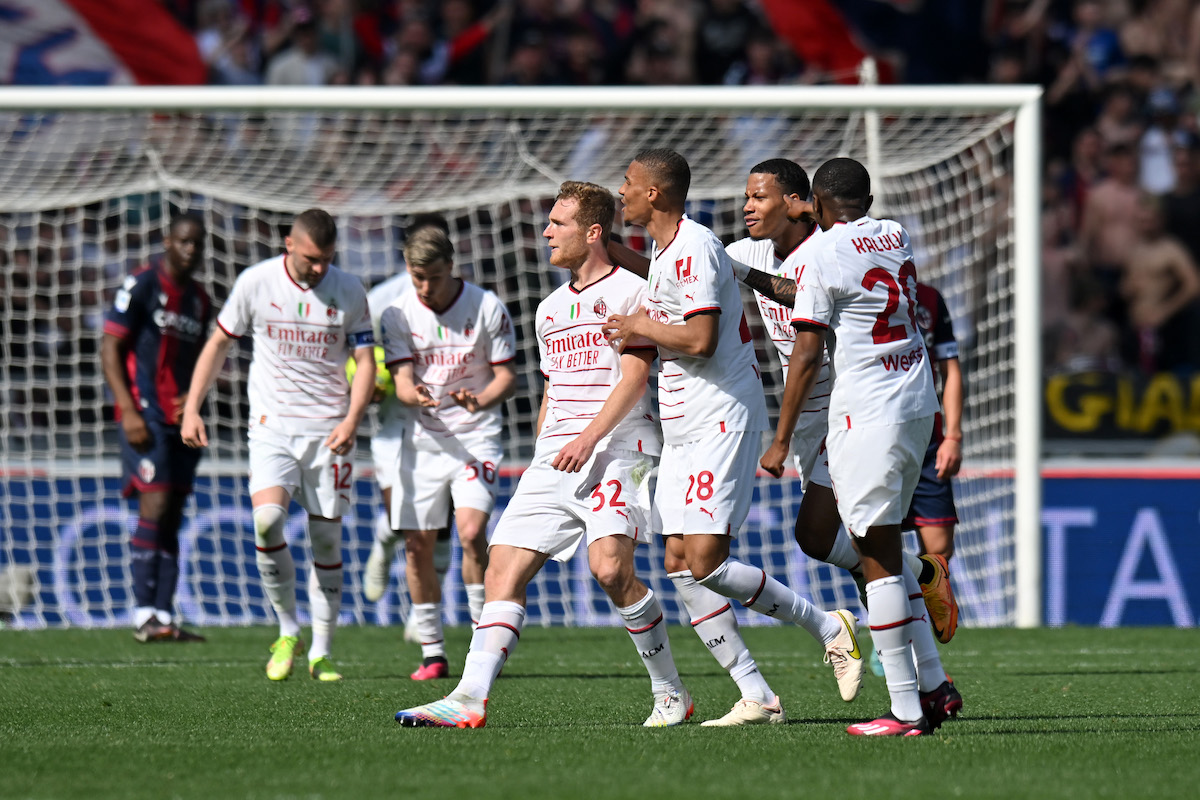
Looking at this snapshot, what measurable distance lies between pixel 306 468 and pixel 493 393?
3.37ft

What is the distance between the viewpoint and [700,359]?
5.61 meters

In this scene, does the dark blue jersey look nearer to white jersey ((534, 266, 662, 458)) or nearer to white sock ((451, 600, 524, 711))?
white jersey ((534, 266, 662, 458))

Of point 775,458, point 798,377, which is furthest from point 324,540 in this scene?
point 798,377

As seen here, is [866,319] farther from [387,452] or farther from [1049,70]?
[1049,70]

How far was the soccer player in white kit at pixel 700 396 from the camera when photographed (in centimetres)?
548

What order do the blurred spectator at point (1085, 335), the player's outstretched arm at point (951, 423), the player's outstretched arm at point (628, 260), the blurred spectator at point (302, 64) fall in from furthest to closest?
the blurred spectator at point (302, 64) → the blurred spectator at point (1085, 335) → the player's outstretched arm at point (951, 423) → the player's outstretched arm at point (628, 260)

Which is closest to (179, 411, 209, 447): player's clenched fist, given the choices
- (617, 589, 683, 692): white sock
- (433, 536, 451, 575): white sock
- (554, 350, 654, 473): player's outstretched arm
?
(433, 536, 451, 575): white sock

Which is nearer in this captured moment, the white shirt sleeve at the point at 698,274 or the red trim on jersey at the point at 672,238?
the white shirt sleeve at the point at 698,274

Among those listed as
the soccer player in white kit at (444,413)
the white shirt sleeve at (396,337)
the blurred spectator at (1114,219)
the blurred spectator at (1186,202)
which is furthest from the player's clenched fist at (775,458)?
the blurred spectator at (1186,202)

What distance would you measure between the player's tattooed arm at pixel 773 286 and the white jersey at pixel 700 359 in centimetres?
25

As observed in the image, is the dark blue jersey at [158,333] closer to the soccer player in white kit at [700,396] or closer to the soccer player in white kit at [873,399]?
the soccer player in white kit at [700,396]

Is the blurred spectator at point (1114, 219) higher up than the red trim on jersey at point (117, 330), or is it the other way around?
the blurred spectator at point (1114, 219)

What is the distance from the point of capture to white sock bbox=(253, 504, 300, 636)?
24.8ft

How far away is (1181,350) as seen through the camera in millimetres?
14031
